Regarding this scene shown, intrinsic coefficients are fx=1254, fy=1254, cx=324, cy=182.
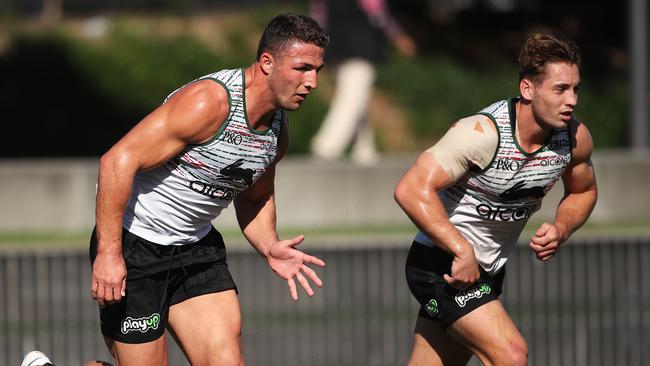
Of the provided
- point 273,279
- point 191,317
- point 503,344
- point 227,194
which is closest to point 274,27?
point 227,194

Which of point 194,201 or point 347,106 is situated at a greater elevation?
point 347,106

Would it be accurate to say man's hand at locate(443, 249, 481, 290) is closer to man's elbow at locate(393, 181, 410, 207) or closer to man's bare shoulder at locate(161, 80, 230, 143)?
man's elbow at locate(393, 181, 410, 207)

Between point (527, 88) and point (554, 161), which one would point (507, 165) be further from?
point (527, 88)

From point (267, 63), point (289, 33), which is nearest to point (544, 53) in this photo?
point (289, 33)

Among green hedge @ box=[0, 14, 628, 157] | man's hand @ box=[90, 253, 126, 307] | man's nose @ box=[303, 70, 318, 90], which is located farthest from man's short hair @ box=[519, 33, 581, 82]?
green hedge @ box=[0, 14, 628, 157]

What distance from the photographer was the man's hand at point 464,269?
618 centimetres

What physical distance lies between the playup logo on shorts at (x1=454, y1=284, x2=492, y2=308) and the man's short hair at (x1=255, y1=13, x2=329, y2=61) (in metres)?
1.46

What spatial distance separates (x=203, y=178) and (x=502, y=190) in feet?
4.97

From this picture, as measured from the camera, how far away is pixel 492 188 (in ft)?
20.9

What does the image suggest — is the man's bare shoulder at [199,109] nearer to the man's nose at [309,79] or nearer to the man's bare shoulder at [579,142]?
the man's nose at [309,79]

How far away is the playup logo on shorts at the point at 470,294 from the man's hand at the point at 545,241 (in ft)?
1.09

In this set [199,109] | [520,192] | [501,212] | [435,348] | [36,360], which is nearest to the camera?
[199,109]

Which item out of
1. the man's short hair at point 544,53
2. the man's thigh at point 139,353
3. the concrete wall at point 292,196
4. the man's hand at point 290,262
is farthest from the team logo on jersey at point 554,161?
the concrete wall at point 292,196

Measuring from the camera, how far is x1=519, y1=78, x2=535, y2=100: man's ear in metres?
6.27
